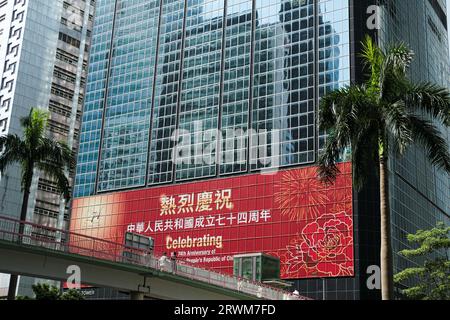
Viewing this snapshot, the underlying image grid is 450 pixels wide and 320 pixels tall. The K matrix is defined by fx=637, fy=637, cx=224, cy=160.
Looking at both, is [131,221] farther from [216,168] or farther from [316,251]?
[316,251]

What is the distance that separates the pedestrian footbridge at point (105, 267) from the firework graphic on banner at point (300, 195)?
36.7m

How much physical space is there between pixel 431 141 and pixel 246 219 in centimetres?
6058

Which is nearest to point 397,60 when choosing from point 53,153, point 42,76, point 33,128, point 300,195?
point 53,153

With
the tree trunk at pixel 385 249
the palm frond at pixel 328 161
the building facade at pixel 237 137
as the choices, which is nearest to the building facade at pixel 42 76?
the building facade at pixel 237 137

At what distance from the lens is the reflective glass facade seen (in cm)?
8756

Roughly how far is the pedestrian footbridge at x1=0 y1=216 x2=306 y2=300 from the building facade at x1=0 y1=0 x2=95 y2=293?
7252 cm

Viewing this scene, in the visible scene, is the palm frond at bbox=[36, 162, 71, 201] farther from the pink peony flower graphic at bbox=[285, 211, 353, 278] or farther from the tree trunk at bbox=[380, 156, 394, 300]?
the pink peony flower graphic at bbox=[285, 211, 353, 278]

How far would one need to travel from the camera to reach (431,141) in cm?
2770

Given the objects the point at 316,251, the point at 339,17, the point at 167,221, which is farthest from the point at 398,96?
the point at 167,221

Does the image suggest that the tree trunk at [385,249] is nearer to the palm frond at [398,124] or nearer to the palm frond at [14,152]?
the palm frond at [398,124]

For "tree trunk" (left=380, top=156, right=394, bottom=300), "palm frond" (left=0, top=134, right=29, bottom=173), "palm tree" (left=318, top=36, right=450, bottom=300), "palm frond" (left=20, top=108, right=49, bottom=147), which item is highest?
"palm frond" (left=20, top=108, right=49, bottom=147)

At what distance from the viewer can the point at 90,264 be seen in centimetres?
3669

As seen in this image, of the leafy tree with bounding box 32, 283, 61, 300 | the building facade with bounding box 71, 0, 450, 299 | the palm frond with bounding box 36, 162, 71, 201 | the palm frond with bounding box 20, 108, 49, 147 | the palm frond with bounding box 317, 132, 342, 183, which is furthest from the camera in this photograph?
the building facade with bounding box 71, 0, 450, 299

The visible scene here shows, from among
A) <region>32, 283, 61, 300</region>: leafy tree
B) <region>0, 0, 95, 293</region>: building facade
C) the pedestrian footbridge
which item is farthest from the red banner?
<region>32, 283, 61, 300</region>: leafy tree
